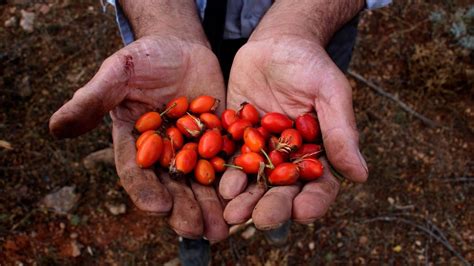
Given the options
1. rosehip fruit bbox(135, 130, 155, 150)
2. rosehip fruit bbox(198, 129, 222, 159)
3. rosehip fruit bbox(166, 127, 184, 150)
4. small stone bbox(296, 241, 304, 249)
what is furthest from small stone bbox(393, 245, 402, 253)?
rosehip fruit bbox(135, 130, 155, 150)

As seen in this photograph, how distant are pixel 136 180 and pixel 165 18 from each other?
1.34 m

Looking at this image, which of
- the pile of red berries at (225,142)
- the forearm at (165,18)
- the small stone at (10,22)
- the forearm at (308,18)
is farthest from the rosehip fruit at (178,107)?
the small stone at (10,22)

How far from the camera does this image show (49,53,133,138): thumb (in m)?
2.54

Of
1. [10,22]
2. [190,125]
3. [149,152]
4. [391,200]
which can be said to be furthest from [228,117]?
[10,22]

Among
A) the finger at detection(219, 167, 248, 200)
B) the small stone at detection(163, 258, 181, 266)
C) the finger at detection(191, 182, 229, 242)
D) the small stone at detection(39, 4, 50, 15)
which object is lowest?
the small stone at detection(163, 258, 181, 266)

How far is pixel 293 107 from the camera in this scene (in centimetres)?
312

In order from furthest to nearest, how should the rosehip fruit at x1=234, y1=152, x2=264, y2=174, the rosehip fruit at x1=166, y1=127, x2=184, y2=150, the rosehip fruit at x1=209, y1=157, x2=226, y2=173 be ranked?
the rosehip fruit at x1=166, y1=127, x2=184, y2=150 < the rosehip fruit at x1=209, y1=157, x2=226, y2=173 < the rosehip fruit at x1=234, y1=152, x2=264, y2=174

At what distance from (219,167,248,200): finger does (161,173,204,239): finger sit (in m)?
0.16

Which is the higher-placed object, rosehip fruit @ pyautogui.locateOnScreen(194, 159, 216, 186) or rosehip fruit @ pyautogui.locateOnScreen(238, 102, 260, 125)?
rosehip fruit @ pyautogui.locateOnScreen(238, 102, 260, 125)

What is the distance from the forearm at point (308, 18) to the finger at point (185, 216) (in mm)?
1232

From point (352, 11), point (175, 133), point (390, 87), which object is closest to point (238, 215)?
point (175, 133)

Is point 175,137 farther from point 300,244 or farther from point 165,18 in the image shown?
point 300,244

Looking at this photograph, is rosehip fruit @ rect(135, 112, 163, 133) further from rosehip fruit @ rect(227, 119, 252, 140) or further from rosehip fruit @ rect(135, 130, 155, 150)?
rosehip fruit @ rect(227, 119, 252, 140)

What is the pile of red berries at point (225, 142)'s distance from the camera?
2.75m
